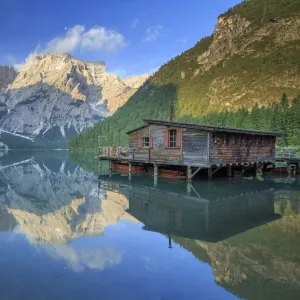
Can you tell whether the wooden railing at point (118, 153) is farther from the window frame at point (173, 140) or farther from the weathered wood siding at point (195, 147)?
the weathered wood siding at point (195, 147)

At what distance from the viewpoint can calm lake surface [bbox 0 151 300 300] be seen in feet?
31.8

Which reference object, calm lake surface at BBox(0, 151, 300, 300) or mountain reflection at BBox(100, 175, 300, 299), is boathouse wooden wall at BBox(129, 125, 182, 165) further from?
calm lake surface at BBox(0, 151, 300, 300)

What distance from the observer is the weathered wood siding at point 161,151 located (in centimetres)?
3434

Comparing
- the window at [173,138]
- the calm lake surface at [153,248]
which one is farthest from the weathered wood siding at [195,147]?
the calm lake surface at [153,248]

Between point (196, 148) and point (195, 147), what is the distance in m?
0.18

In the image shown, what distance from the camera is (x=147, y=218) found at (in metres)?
18.6

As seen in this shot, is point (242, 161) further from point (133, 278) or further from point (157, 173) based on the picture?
point (133, 278)

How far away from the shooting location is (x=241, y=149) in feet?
117

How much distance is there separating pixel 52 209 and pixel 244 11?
6691 inches

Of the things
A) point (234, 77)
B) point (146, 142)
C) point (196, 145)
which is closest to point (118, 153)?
point (146, 142)

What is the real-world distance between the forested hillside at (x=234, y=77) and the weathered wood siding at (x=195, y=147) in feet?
153

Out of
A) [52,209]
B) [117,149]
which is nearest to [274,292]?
[52,209]

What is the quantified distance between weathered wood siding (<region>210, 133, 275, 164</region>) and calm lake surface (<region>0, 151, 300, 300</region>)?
7.55 m

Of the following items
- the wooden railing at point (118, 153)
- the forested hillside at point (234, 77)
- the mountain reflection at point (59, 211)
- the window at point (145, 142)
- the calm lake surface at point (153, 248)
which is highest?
the forested hillside at point (234, 77)
